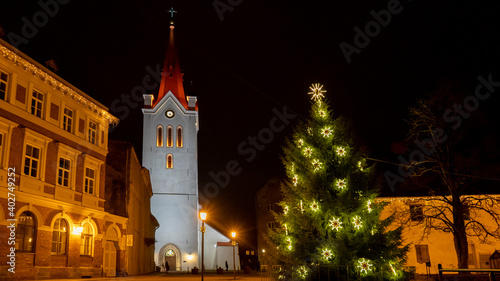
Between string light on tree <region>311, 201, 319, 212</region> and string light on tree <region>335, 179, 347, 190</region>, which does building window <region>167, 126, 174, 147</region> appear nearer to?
string light on tree <region>311, 201, 319, 212</region>

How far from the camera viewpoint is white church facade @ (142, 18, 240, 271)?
56688 mm

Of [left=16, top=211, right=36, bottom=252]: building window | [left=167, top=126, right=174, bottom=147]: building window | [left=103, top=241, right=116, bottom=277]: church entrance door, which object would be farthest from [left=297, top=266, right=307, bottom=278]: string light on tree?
[left=167, top=126, right=174, bottom=147]: building window

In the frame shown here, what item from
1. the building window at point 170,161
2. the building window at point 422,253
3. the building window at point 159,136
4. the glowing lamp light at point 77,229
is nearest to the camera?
the glowing lamp light at point 77,229

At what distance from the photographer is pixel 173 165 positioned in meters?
59.5

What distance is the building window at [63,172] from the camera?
22.4m

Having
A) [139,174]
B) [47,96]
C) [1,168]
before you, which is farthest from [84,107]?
[139,174]

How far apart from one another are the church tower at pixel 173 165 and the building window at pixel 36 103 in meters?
37.6

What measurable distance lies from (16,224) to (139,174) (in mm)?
19671

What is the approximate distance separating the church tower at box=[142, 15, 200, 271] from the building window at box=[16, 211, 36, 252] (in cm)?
3687

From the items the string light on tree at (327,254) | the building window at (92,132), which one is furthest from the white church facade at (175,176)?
the string light on tree at (327,254)

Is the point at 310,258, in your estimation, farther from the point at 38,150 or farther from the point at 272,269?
the point at 38,150

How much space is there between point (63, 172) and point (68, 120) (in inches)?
119

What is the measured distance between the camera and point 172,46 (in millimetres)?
64312

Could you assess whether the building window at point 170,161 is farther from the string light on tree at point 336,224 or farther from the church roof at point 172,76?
the string light on tree at point 336,224
